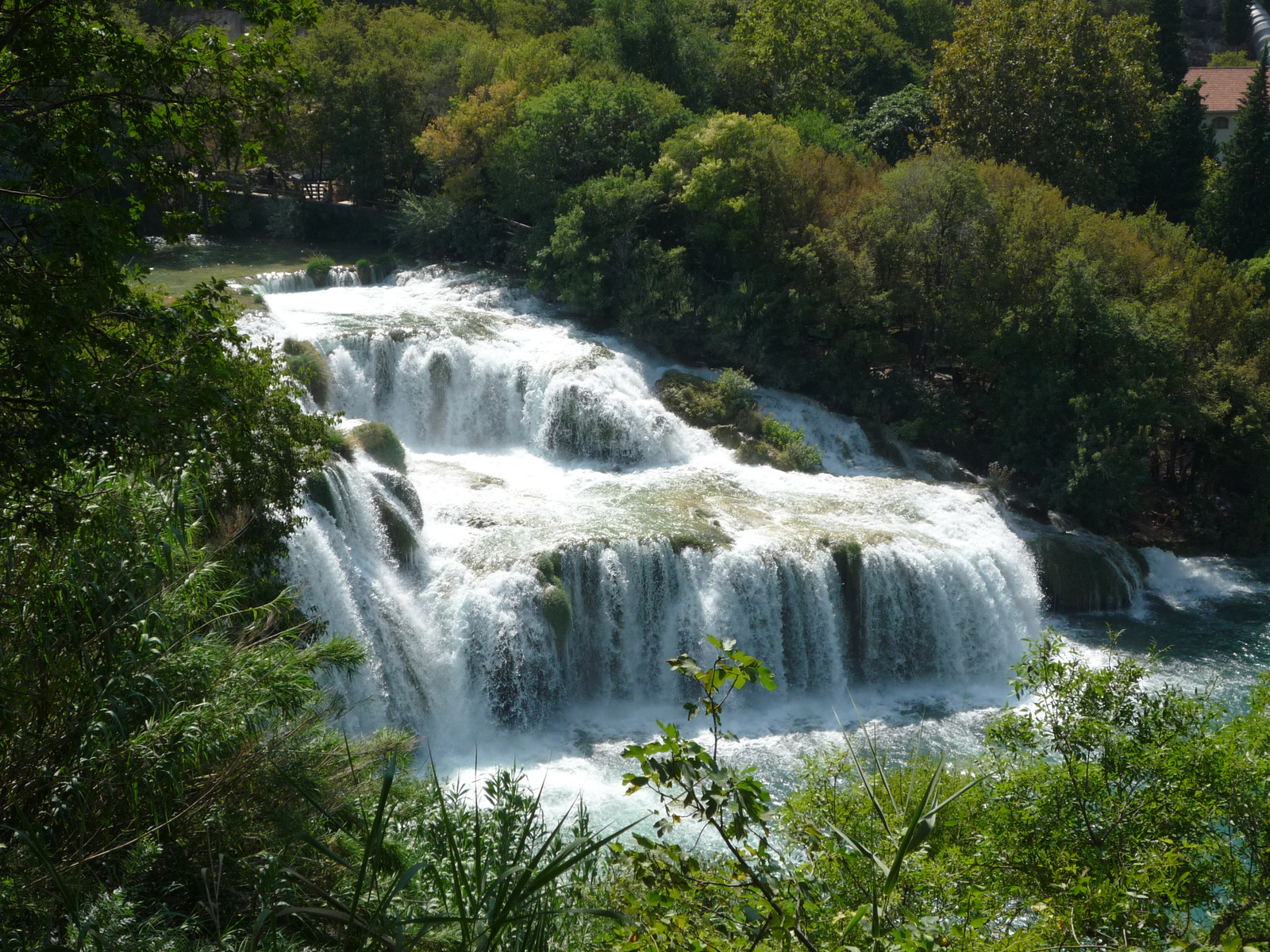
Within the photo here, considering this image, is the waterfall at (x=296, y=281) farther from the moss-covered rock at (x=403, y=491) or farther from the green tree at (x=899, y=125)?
the green tree at (x=899, y=125)

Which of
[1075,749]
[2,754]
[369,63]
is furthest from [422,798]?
[369,63]

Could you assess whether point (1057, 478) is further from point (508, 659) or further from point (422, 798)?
point (422, 798)

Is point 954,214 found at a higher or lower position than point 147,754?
higher

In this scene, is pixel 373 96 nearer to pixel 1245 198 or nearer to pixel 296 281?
pixel 296 281

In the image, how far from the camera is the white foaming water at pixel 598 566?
15.2m

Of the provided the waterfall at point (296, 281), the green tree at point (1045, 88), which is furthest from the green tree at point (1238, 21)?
the waterfall at point (296, 281)

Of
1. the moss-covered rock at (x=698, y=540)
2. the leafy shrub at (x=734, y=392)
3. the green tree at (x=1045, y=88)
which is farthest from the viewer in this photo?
the green tree at (x=1045, y=88)

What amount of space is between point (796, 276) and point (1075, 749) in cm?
1890

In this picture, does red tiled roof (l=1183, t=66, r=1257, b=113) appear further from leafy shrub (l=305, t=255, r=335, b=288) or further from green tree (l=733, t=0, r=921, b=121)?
leafy shrub (l=305, t=255, r=335, b=288)

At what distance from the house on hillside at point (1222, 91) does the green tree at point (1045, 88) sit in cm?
1336

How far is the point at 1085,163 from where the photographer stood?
100ft

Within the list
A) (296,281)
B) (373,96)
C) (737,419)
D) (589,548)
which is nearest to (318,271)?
(296,281)

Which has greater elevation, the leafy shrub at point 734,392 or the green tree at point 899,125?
the green tree at point 899,125

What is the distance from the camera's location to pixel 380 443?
18594 mm
